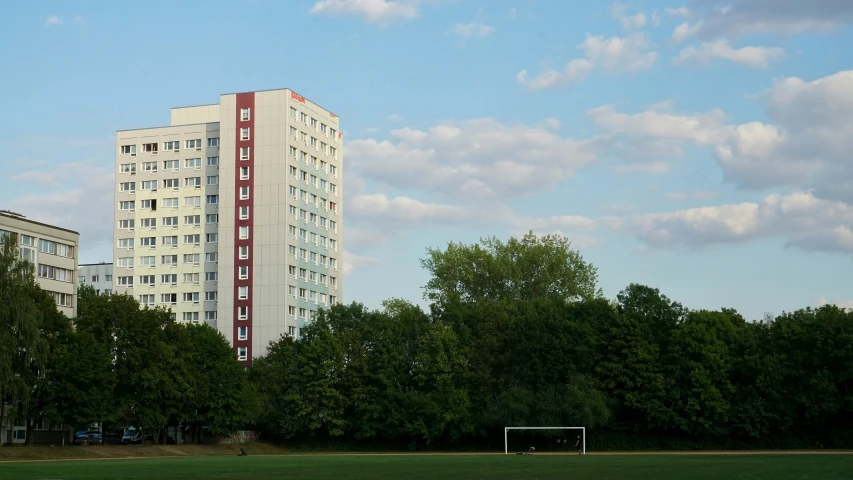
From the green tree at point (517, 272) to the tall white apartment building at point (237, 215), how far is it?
3067 cm

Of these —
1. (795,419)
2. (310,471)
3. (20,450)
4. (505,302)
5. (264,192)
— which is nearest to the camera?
(310,471)

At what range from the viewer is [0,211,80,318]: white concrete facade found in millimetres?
114938

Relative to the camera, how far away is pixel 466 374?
114 m

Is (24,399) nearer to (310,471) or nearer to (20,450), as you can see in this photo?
(20,450)

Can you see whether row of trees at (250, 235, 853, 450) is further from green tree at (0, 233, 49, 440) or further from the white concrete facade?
green tree at (0, 233, 49, 440)

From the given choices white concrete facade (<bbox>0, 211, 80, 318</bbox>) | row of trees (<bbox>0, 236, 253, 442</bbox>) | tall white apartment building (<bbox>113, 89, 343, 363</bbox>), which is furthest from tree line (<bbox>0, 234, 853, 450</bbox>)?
tall white apartment building (<bbox>113, 89, 343, 363</bbox>)

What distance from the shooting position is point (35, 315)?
89000 millimetres

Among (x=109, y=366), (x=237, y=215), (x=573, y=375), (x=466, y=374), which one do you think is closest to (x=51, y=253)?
(x=109, y=366)

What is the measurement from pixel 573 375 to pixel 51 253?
211ft

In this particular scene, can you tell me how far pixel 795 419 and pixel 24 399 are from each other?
76033 millimetres

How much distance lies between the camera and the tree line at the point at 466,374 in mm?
97500

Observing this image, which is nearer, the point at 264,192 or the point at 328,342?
the point at 328,342

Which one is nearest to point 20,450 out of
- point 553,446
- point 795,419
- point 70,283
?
point 70,283

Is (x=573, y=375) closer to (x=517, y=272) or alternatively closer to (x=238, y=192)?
(x=517, y=272)
